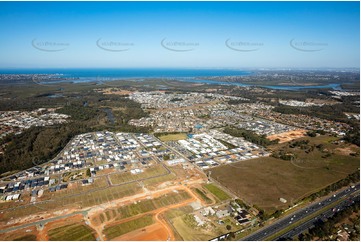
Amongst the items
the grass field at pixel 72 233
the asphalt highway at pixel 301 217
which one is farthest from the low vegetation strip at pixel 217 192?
the grass field at pixel 72 233

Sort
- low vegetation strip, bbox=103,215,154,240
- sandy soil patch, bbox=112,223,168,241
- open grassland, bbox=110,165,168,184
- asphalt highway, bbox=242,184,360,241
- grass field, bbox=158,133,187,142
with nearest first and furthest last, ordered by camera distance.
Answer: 1. sandy soil patch, bbox=112,223,168,241
2. low vegetation strip, bbox=103,215,154,240
3. asphalt highway, bbox=242,184,360,241
4. open grassland, bbox=110,165,168,184
5. grass field, bbox=158,133,187,142

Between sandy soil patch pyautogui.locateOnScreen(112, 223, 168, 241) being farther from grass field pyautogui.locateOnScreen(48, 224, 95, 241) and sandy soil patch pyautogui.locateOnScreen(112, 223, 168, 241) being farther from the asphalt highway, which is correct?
the asphalt highway

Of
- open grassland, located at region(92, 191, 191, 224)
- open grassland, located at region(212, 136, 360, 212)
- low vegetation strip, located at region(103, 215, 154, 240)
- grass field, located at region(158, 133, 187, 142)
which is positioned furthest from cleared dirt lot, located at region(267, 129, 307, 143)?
low vegetation strip, located at region(103, 215, 154, 240)

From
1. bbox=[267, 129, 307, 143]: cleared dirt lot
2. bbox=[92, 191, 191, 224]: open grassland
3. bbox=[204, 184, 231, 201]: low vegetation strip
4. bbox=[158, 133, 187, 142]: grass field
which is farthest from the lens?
bbox=[267, 129, 307, 143]: cleared dirt lot


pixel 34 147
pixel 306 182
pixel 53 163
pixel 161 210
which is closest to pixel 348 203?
pixel 306 182

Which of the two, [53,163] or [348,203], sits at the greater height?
[53,163]

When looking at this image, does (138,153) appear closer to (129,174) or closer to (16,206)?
(129,174)

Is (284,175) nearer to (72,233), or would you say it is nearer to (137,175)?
(137,175)

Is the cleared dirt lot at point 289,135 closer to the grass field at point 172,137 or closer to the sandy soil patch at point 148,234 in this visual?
the grass field at point 172,137
